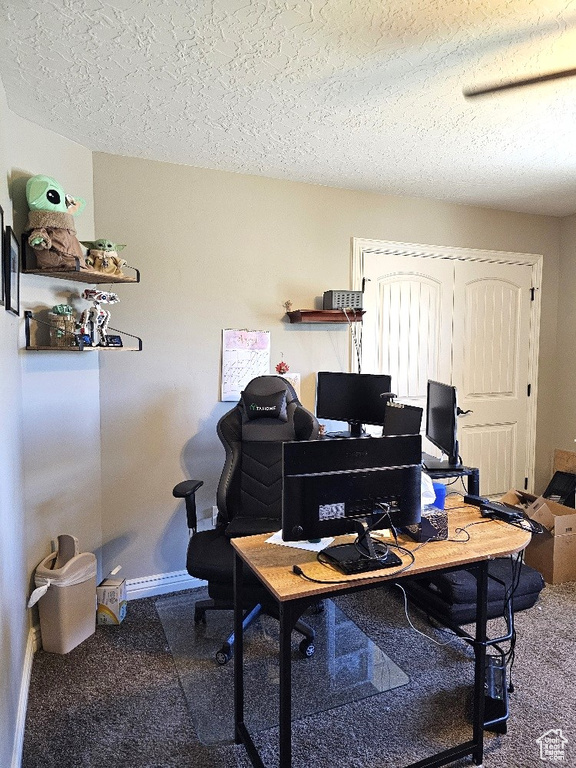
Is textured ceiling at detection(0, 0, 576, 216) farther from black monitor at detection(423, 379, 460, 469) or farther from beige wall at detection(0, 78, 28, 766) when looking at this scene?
black monitor at detection(423, 379, 460, 469)

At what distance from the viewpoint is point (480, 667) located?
1784 millimetres

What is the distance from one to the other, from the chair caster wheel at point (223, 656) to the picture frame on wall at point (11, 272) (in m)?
1.84

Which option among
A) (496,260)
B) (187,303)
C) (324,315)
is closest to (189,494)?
(187,303)

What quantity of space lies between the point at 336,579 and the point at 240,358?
187 centimetres

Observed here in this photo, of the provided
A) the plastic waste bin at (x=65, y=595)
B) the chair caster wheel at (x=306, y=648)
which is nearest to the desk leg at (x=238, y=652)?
the chair caster wheel at (x=306, y=648)

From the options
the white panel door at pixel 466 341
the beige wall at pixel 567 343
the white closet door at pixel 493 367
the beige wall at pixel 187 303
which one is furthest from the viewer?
the beige wall at pixel 567 343

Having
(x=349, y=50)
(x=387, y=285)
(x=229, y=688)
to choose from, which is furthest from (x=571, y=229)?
(x=229, y=688)

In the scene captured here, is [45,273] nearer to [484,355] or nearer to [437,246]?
[437,246]

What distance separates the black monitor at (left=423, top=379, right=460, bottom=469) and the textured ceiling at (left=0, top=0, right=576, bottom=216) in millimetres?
1389

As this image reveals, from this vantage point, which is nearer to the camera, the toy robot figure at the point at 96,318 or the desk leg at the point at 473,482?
the toy robot figure at the point at 96,318

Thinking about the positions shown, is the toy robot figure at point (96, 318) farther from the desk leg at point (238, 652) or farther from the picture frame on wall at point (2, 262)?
the desk leg at point (238, 652)

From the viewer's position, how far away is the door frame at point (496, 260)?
3445 mm

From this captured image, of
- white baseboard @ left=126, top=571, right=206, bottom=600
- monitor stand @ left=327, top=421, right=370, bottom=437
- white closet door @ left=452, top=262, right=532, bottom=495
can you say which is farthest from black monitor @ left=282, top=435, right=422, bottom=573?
white closet door @ left=452, top=262, right=532, bottom=495

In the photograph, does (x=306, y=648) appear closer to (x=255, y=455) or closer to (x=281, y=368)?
(x=255, y=455)
